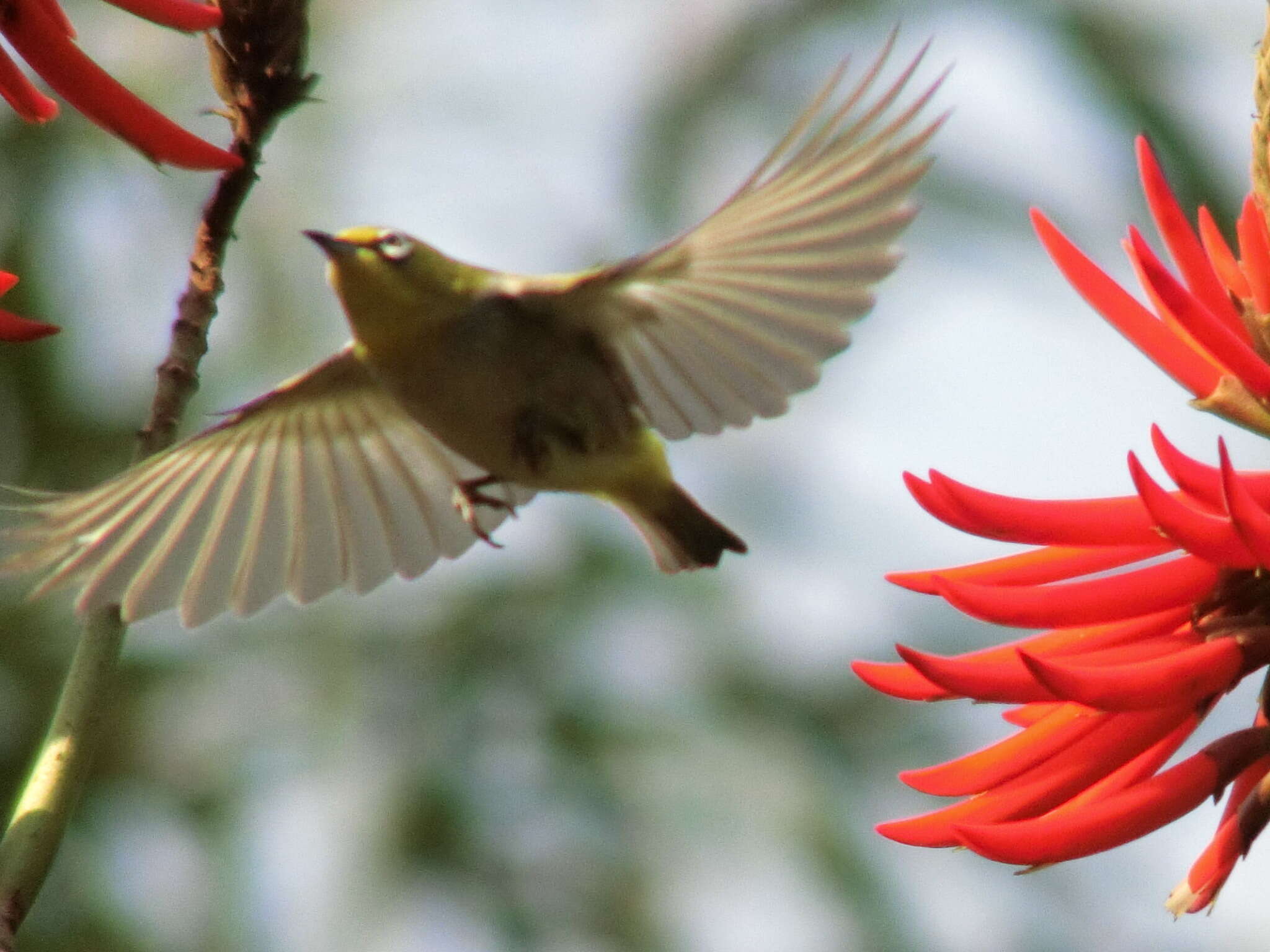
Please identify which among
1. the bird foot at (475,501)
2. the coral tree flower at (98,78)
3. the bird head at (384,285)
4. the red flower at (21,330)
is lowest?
the bird foot at (475,501)

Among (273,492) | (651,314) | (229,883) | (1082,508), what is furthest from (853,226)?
(229,883)

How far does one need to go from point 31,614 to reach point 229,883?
807 mm

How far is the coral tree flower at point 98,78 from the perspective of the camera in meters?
0.94

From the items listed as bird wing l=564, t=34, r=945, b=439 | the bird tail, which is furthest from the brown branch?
the bird tail

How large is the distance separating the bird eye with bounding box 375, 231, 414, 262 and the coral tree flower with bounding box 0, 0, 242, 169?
2.97ft

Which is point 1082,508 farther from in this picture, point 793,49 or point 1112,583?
point 793,49

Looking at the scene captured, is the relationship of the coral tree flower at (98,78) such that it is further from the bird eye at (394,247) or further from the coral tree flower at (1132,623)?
the bird eye at (394,247)

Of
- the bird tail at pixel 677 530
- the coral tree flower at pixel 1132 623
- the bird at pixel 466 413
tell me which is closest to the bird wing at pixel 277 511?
the bird at pixel 466 413

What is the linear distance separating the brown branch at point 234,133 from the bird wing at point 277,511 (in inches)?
24.6

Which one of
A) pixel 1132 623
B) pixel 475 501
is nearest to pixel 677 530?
pixel 475 501

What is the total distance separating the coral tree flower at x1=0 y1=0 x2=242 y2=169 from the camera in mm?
938

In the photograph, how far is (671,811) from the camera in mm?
4309

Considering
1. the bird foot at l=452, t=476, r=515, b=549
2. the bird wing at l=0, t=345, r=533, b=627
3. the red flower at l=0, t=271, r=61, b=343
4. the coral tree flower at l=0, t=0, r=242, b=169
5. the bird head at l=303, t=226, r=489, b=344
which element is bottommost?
the bird wing at l=0, t=345, r=533, b=627

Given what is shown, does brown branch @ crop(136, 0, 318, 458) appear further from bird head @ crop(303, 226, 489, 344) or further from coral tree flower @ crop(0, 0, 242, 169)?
bird head @ crop(303, 226, 489, 344)
